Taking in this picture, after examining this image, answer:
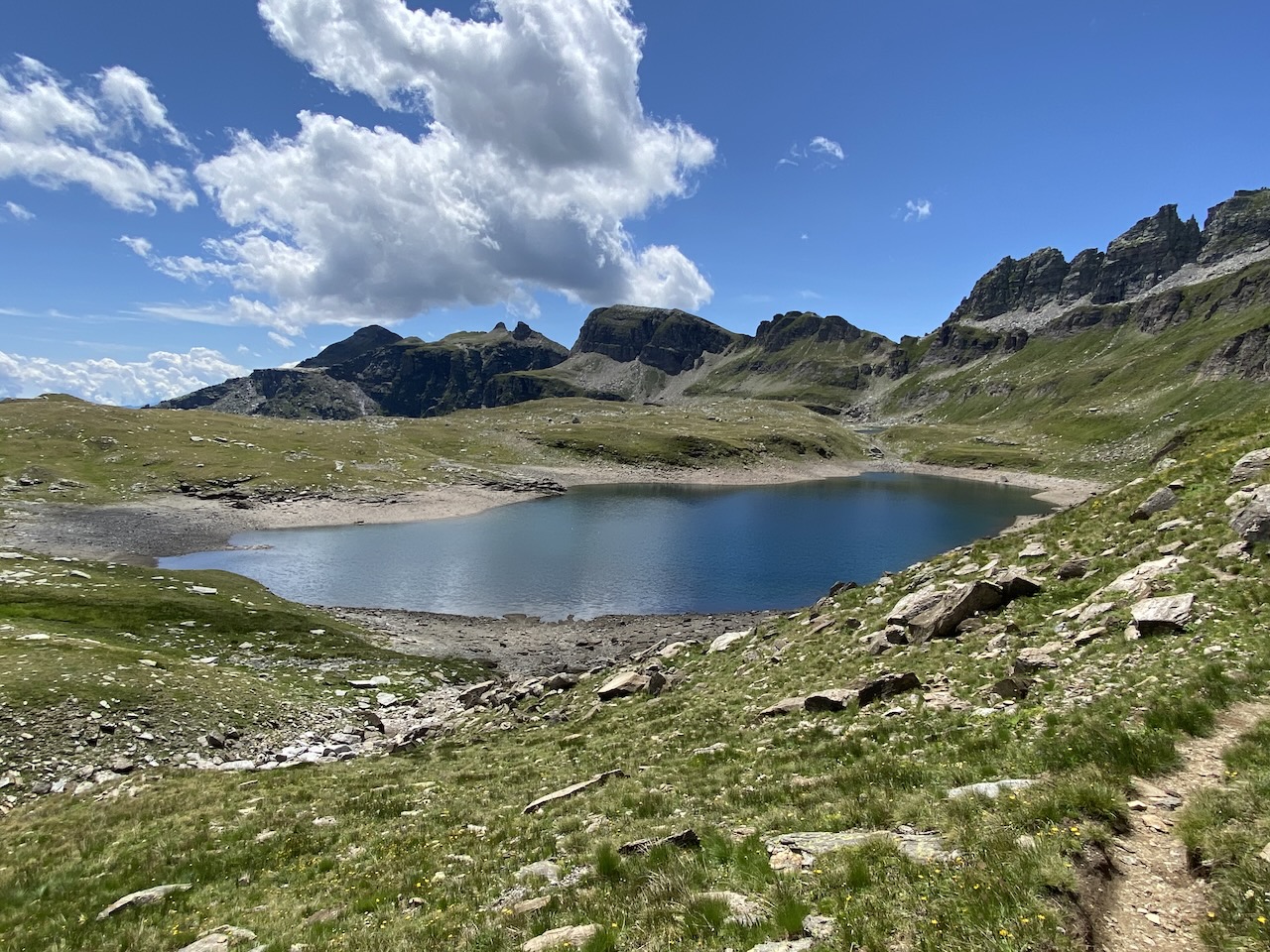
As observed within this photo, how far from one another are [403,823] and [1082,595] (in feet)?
81.0

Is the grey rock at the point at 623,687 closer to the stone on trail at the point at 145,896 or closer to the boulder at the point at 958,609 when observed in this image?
the boulder at the point at 958,609

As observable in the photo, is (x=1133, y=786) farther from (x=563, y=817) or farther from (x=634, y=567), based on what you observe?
(x=634, y=567)

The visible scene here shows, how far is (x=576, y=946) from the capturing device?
8984 millimetres

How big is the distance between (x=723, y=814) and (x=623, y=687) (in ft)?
55.2

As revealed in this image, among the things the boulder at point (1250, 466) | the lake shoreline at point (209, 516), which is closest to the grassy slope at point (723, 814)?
the boulder at point (1250, 466)

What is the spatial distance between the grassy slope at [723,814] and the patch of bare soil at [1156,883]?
378 millimetres

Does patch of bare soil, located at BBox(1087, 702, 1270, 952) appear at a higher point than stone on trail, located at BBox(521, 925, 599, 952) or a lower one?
higher

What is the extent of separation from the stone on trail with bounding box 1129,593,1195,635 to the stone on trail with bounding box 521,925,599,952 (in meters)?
18.0

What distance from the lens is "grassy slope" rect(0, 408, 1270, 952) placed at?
892 cm

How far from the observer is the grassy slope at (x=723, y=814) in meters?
8.92

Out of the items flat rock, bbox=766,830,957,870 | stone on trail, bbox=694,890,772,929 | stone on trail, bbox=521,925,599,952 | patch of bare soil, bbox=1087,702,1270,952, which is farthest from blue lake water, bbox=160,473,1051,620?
patch of bare soil, bbox=1087,702,1270,952

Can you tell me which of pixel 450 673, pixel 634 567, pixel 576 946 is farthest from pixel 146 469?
pixel 576 946

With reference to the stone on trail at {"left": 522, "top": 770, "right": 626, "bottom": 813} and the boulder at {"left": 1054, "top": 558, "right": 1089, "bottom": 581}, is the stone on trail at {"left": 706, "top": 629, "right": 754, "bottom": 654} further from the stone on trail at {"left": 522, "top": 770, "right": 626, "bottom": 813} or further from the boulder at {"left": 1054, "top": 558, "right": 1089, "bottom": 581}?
the stone on trail at {"left": 522, "top": 770, "right": 626, "bottom": 813}

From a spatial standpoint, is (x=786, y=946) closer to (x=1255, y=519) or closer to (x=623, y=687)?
(x=1255, y=519)
